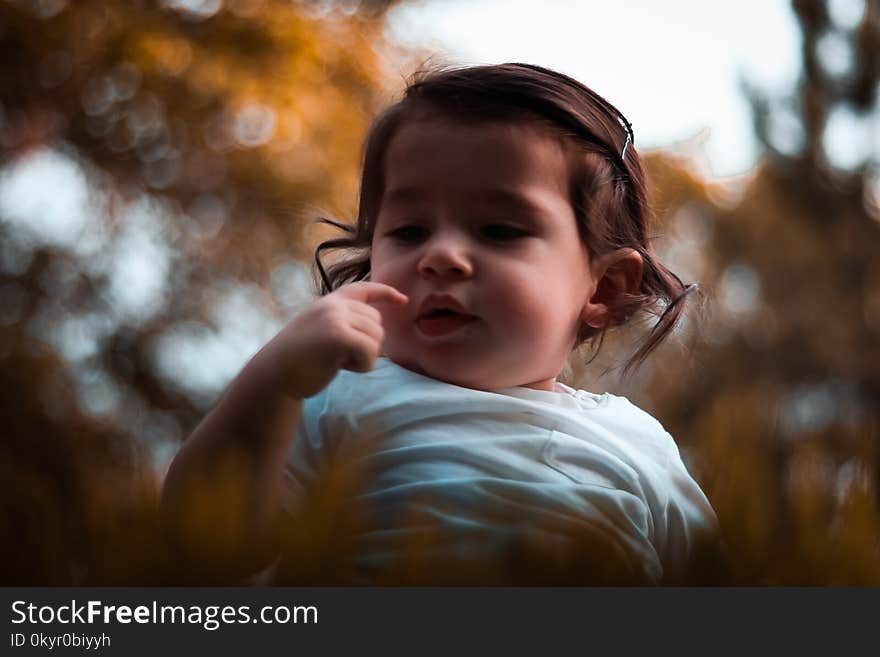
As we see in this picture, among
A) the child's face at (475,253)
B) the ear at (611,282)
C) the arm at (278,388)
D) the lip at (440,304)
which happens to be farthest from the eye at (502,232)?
the arm at (278,388)

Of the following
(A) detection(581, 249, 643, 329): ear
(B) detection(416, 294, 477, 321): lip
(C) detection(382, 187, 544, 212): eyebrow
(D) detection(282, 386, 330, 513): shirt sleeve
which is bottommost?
(D) detection(282, 386, 330, 513): shirt sleeve

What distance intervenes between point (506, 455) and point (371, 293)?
25cm

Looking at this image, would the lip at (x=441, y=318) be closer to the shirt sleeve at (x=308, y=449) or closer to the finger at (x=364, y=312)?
the shirt sleeve at (x=308, y=449)

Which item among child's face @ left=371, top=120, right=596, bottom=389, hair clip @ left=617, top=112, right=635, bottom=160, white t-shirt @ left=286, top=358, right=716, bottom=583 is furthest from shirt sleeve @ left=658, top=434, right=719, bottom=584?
hair clip @ left=617, top=112, right=635, bottom=160

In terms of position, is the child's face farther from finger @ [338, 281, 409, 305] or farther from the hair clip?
the hair clip

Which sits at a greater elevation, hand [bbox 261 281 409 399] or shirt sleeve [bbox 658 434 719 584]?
hand [bbox 261 281 409 399]

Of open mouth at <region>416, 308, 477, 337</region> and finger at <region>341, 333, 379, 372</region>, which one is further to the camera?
open mouth at <region>416, 308, 477, 337</region>

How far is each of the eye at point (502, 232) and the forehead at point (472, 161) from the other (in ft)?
0.13

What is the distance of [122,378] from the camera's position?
5.92 metres

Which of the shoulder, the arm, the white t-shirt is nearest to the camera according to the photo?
the arm

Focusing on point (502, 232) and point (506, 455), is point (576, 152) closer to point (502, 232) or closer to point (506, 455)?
point (502, 232)

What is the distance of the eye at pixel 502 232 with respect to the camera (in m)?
1.23

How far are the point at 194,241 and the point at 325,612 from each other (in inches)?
257

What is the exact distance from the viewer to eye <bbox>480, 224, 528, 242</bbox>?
1.23 metres
